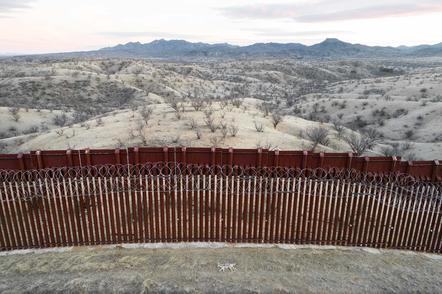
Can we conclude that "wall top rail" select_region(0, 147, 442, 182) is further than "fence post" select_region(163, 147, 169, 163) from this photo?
No

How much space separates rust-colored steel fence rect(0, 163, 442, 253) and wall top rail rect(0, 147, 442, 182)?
0.14 m

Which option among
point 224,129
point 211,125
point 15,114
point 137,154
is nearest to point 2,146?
point 15,114

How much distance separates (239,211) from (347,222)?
2548 mm

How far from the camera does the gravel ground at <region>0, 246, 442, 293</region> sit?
23.7 ft

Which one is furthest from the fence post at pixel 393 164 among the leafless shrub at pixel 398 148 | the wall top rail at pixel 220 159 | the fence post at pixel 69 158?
the leafless shrub at pixel 398 148

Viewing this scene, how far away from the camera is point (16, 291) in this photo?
23.0 feet

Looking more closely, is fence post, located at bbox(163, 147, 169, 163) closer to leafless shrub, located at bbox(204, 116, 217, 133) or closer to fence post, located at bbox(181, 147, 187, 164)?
fence post, located at bbox(181, 147, 187, 164)

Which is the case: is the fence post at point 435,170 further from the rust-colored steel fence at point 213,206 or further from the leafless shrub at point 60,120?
the leafless shrub at point 60,120

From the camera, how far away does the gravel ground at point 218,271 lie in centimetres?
722

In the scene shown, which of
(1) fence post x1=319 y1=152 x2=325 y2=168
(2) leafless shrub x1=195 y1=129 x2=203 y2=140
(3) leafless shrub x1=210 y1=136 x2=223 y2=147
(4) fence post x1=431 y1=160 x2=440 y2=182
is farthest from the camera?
(2) leafless shrub x1=195 y1=129 x2=203 y2=140

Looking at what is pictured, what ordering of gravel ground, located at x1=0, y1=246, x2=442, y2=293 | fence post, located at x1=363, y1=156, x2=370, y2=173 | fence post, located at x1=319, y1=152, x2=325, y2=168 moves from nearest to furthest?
gravel ground, located at x1=0, y1=246, x2=442, y2=293, fence post, located at x1=319, y1=152, x2=325, y2=168, fence post, located at x1=363, y1=156, x2=370, y2=173

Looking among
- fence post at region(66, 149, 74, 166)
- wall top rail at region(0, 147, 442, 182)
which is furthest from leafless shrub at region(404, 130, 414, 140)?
fence post at region(66, 149, 74, 166)

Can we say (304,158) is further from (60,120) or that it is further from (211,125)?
(60,120)

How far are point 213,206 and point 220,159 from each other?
1.11 m
